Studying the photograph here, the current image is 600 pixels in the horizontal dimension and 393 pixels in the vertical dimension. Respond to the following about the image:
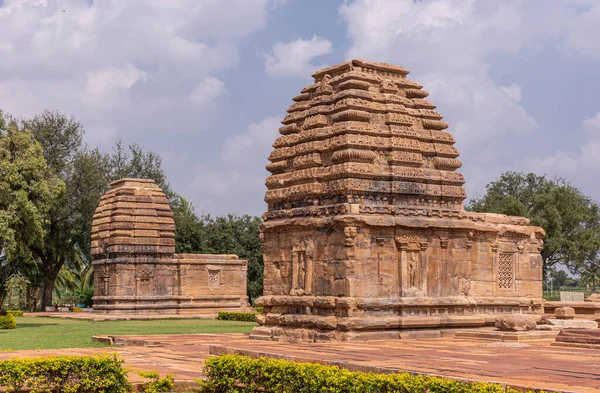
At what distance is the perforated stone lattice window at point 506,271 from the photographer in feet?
66.0

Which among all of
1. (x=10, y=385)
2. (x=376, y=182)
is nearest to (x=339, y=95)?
(x=376, y=182)

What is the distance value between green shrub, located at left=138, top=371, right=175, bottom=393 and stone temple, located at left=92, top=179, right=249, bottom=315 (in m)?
21.1

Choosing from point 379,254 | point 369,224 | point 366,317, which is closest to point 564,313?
point 379,254

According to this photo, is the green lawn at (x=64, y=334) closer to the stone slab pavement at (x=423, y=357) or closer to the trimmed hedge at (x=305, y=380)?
the stone slab pavement at (x=423, y=357)

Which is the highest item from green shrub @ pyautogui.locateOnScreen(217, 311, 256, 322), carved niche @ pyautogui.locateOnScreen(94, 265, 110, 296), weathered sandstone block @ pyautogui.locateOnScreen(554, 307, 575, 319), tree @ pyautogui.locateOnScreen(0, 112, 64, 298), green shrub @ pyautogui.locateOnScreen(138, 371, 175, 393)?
tree @ pyautogui.locateOnScreen(0, 112, 64, 298)

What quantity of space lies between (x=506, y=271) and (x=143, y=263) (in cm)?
1631

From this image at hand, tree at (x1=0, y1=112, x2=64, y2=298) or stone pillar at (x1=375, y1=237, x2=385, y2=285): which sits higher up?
tree at (x1=0, y1=112, x2=64, y2=298)

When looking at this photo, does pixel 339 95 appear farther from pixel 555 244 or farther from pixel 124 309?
pixel 555 244

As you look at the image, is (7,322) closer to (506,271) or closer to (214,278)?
(214,278)

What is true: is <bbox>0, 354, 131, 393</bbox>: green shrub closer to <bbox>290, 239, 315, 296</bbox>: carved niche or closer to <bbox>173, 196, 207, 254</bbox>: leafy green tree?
<bbox>290, 239, 315, 296</bbox>: carved niche

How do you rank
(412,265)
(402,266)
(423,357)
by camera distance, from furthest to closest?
(412,265)
(402,266)
(423,357)

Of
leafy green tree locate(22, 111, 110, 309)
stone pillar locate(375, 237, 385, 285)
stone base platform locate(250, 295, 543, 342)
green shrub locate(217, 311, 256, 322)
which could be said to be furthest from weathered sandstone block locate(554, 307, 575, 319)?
leafy green tree locate(22, 111, 110, 309)

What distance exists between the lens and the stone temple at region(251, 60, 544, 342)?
16.8 metres

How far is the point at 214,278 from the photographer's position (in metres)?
34.6
